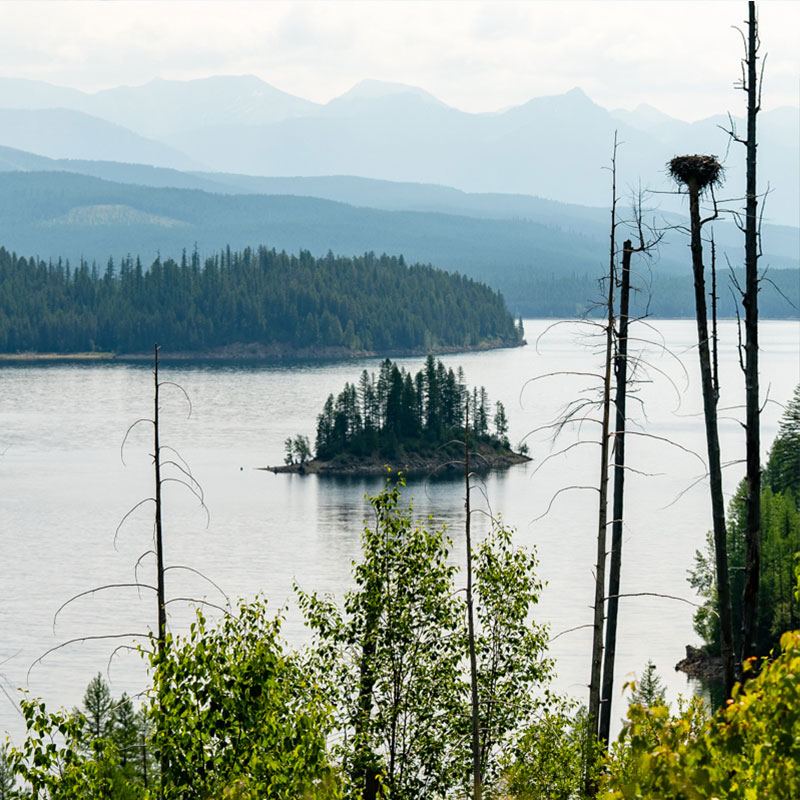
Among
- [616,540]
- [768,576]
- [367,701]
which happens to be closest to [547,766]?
[367,701]

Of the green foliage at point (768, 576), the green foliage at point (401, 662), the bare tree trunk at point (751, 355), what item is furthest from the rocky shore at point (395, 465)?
the bare tree trunk at point (751, 355)

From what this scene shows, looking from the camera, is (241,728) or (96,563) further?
(96,563)

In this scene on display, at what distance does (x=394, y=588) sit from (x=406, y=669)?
1.79 meters

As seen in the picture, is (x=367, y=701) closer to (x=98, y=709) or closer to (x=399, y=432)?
(x=98, y=709)

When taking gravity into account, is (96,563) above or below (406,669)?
below

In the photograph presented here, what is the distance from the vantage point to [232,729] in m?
18.2

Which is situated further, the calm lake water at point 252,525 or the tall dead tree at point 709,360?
the calm lake water at point 252,525

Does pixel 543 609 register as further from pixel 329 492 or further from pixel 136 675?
pixel 329 492

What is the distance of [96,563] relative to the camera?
78625 millimetres

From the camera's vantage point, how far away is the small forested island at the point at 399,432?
128m

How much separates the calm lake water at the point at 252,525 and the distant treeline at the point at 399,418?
257 inches

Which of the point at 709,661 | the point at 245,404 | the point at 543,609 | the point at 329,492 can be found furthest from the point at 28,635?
the point at 245,404

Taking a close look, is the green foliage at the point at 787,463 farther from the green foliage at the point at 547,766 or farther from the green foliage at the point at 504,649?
Result: the green foliage at the point at 547,766

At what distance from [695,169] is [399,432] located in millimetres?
113500
